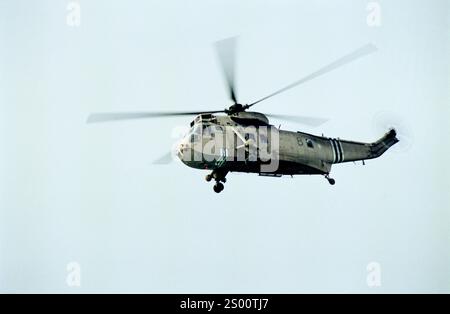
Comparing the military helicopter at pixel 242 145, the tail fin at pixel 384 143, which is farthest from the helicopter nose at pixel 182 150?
the tail fin at pixel 384 143

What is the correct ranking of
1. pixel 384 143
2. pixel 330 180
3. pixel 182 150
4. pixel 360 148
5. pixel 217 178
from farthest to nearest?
pixel 384 143, pixel 360 148, pixel 330 180, pixel 217 178, pixel 182 150

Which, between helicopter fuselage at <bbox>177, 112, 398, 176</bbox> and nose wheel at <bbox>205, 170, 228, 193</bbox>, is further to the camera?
nose wheel at <bbox>205, 170, 228, 193</bbox>

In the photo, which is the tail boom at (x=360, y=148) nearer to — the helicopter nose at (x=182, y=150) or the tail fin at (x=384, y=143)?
the tail fin at (x=384, y=143)

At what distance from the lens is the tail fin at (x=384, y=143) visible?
81.8 feet

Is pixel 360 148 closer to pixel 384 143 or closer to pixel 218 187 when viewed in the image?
pixel 384 143

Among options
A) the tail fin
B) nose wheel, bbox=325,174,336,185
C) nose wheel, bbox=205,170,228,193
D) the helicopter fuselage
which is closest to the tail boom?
the tail fin

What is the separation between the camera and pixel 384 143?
25141 millimetres

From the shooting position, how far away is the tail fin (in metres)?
24.9

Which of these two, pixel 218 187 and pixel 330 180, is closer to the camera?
pixel 218 187

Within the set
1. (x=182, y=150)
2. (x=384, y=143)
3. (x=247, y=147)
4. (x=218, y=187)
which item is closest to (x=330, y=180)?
(x=384, y=143)

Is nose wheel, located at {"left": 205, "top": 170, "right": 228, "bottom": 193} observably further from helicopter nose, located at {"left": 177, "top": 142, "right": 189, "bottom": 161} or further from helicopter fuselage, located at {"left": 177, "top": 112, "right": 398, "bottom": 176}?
helicopter nose, located at {"left": 177, "top": 142, "right": 189, "bottom": 161}
